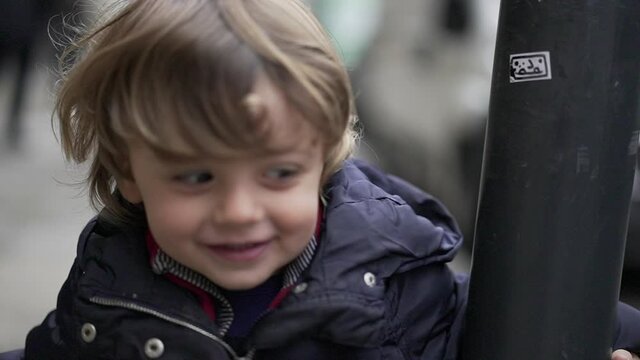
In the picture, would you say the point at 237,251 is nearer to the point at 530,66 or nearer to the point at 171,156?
the point at 171,156

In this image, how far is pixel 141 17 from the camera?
1.76 metres

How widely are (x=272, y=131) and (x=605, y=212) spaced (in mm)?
524

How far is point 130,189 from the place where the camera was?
186 centimetres

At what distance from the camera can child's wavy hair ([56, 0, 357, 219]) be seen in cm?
161

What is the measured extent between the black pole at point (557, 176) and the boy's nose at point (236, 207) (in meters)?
0.37

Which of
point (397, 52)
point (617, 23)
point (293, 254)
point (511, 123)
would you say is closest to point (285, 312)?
point (293, 254)

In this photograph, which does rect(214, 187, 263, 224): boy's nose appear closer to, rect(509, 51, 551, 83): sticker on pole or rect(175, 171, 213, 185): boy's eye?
rect(175, 171, 213, 185): boy's eye

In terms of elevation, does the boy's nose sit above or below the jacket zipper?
above

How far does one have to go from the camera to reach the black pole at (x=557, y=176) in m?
1.50

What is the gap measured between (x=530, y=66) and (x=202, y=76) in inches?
19.7

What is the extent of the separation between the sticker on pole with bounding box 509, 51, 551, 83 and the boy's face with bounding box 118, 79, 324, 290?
344mm

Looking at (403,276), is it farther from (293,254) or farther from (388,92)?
(388,92)

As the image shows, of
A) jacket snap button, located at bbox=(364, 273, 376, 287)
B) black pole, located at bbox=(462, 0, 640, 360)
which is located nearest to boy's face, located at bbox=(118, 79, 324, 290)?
jacket snap button, located at bbox=(364, 273, 376, 287)

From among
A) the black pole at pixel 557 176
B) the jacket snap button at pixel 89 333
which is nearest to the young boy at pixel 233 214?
the jacket snap button at pixel 89 333
